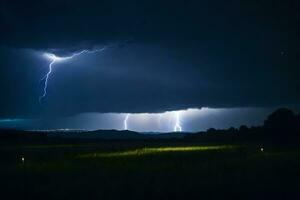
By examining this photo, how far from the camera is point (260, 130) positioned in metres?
96.2

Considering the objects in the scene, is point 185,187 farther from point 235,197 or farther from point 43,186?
point 43,186

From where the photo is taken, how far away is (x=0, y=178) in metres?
25.8

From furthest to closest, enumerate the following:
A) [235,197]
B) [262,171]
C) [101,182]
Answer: [262,171] → [101,182] → [235,197]

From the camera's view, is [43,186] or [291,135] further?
[291,135]

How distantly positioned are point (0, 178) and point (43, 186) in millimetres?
5478

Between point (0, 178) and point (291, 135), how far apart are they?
61484 mm

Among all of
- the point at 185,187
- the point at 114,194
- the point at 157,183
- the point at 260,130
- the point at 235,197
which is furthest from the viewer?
the point at 260,130

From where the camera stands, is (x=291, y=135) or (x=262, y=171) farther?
(x=291, y=135)

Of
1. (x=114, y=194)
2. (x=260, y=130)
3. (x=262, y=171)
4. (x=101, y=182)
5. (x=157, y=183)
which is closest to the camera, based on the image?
(x=114, y=194)

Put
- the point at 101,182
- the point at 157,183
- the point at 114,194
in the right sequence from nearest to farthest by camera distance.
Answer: the point at 114,194, the point at 157,183, the point at 101,182

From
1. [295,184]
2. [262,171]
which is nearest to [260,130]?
[262,171]

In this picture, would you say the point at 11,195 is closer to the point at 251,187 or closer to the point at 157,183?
the point at 157,183

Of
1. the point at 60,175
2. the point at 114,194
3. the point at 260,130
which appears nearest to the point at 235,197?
the point at 114,194

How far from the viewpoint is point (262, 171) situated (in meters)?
25.8
